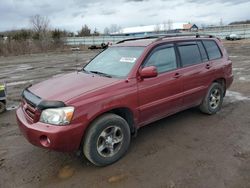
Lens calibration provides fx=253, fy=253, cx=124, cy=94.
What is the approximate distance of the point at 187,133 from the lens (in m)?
4.74

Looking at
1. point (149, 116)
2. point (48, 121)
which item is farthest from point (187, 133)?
point (48, 121)

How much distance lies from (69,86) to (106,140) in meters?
0.97

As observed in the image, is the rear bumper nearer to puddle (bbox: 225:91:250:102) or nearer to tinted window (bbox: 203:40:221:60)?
tinted window (bbox: 203:40:221:60)

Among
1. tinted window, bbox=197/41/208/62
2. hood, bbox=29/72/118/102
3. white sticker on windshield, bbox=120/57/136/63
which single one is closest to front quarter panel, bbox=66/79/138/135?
hood, bbox=29/72/118/102

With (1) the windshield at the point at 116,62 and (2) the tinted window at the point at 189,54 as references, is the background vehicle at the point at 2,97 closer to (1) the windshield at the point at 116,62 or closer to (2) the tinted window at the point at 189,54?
(1) the windshield at the point at 116,62

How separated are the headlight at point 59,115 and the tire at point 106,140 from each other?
1.22ft

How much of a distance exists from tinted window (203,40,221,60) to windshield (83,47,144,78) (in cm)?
190

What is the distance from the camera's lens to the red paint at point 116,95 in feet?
10.8

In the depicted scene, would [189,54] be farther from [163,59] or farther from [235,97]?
[235,97]

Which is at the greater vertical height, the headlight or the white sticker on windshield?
the white sticker on windshield

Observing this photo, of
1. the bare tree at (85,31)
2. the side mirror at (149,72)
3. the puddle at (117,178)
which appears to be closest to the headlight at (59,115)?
the puddle at (117,178)

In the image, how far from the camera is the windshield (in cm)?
414

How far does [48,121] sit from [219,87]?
397cm

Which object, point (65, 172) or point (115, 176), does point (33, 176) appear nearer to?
point (65, 172)
